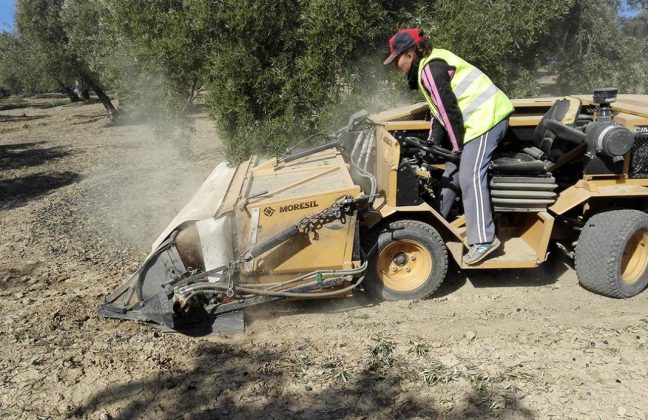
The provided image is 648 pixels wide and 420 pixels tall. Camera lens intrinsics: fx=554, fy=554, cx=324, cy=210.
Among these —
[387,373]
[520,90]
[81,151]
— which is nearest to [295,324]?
[387,373]

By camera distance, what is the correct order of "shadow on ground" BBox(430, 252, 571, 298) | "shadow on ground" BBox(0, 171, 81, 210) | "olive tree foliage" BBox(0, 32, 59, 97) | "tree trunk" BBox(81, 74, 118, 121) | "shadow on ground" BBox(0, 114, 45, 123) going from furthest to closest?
1. "shadow on ground" BBox(0, 114, 45, 123)
2. "olive tree foliage" BBox(0, 32, 59, 97)
3. "tree trunk" BBox(81, 74, 118, 121)
4. "shadow on ground" BBox(0, 171, 81, 210)
5. "shadow on ground" BBox(430, 252, 571, 298)

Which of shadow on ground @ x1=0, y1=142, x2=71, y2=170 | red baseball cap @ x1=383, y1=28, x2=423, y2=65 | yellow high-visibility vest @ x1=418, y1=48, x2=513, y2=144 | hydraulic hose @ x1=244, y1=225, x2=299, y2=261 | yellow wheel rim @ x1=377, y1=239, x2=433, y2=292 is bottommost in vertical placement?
yellow wheel rim @ x1=377, y1=239, x2=433, y2=292

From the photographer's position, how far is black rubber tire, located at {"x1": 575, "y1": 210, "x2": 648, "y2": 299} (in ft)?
14.6

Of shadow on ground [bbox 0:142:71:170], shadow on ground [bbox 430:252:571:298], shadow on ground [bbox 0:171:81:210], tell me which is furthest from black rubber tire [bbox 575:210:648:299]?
shadow on ground [bbox 0:142:71:170]

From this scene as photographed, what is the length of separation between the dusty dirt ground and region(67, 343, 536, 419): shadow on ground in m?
0.01

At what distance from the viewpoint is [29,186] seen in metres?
9.91

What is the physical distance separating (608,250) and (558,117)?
1158mm

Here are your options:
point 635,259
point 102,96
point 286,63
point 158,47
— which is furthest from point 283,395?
point 102,96

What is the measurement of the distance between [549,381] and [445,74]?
2.32 metres

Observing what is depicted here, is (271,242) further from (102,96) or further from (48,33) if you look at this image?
(48,33)

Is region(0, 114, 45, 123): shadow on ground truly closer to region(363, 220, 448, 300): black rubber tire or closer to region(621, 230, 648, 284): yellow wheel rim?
region(363, 220, 448, 300): black rubber tire

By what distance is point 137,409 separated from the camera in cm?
324

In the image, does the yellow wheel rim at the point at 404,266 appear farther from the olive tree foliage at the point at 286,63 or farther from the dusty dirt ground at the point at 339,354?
the olive tree foliage at the point at 286,63

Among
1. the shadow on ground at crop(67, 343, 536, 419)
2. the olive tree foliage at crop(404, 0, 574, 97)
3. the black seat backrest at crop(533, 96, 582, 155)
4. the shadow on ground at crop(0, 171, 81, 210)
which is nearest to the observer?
the shadow on ground at crop(67, 343, 536, 419)
